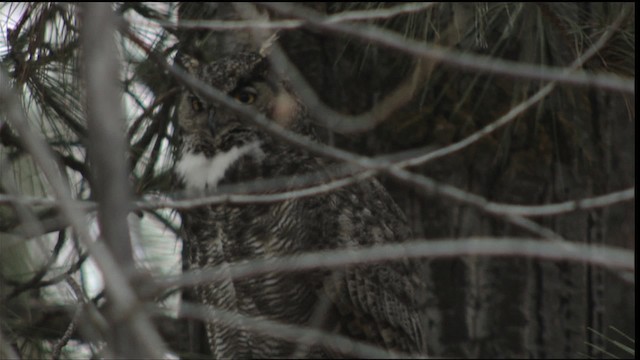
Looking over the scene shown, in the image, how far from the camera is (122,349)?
2.25 feet

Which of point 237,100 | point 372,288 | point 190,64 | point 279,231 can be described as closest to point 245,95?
point 237,100

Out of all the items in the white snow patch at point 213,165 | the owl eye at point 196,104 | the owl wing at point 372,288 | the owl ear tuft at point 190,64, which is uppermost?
the owl ear tuft at point 190,64

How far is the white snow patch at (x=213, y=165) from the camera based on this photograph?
2740mm

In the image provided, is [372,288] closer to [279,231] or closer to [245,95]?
[279,231]

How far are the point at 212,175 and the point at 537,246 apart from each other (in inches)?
78.2

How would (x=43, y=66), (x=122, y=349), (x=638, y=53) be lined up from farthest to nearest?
1. (x=43, y=66)
2. (x=638, y=53)
3. (x=122, y=349)

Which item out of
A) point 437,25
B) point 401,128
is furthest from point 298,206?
point 437,25

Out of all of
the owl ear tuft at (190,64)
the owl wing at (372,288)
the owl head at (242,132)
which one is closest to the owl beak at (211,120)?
the owl head at (242,132)

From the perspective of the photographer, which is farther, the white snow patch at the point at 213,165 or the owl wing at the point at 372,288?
the white snow patch at the point at 213,165

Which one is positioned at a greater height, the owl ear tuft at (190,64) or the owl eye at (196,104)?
the owl ear tuft at (190,64)

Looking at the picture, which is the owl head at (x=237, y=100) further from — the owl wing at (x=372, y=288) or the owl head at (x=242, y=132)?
the owl wing at (x=372, y=288)

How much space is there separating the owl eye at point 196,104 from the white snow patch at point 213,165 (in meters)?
0.13

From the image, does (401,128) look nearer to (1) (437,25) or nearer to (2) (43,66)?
(1) (437,25)

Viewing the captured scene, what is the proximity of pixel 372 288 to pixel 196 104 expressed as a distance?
636 millimetres
